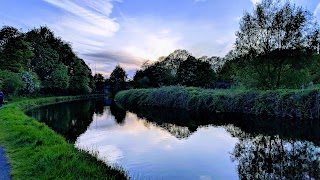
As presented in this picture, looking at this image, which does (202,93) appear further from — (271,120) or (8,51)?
(8,51)

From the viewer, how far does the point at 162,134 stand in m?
17.5

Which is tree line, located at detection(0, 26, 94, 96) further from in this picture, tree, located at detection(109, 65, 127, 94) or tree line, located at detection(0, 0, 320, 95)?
tree, located at detection(109, 65, 127, 94)

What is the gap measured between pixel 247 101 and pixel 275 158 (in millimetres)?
16168

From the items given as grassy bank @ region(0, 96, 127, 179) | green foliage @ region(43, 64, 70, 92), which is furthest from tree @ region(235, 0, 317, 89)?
green foliage @ region(43, 64, 70, 92)

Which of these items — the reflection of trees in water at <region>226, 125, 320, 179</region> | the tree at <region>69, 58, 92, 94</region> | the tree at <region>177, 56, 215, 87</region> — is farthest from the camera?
Result: the tree at <region>69, 58, 92, 94</region>

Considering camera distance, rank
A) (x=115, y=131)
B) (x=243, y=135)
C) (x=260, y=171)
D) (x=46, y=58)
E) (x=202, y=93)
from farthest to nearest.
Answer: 1. (x=46, y=58)
2. (x=202, y=93)
3. (x=115, y=131)
4. (x=243, y=135)
5. (x=260, y=171)

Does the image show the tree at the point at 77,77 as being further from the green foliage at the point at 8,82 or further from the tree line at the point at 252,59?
the green foliage at the point at 8,82

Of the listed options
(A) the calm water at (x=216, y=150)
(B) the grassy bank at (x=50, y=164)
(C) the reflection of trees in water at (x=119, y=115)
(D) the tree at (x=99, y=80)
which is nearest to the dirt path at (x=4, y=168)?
(B) the grassy bank at (x=50, y=164)

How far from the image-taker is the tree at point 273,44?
29.3m

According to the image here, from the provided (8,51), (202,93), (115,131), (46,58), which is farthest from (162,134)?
(46,58)

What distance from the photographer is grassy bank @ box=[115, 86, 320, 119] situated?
21.6 m

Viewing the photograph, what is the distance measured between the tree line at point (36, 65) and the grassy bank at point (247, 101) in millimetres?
20131

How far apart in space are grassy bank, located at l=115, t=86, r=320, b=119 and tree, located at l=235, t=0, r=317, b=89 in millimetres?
3795

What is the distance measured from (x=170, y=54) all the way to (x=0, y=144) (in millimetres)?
78116
